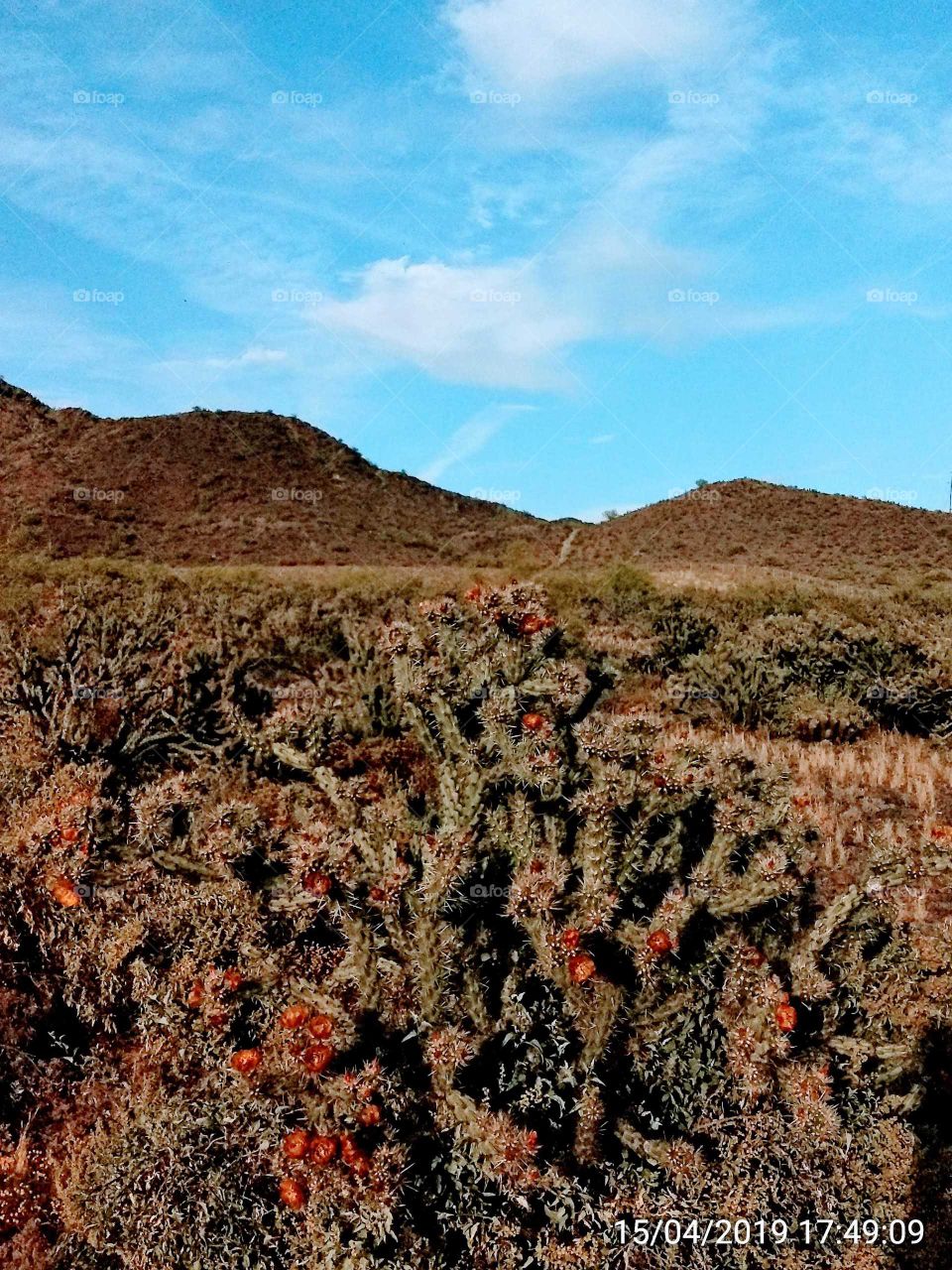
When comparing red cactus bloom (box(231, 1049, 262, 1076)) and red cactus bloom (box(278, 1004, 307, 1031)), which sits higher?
red cactus bloom (box(278, 1004, 307, 1031))

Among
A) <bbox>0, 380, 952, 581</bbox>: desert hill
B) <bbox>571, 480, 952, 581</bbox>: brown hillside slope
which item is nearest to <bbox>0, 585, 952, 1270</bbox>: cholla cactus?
<bbox>0, 380, 952, 581</bbox>: desert hill

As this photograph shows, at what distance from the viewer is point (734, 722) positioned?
970 cm

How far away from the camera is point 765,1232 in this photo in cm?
347

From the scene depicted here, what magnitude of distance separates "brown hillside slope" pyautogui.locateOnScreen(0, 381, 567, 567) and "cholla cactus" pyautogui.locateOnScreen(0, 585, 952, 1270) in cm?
2540

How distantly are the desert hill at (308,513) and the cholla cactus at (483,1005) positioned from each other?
2671 centimetres

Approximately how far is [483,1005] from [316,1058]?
0.61 m

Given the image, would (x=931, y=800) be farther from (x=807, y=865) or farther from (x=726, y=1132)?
(x=726, y=1132)

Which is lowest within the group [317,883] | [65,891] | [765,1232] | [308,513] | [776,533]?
[765,1232]

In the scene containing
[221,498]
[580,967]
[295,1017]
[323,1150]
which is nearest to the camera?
[323,1150]

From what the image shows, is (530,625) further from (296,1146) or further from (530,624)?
(296,1146)

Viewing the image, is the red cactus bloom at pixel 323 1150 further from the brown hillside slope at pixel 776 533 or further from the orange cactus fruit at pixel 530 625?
the brown hillside slope at pixel 776 533

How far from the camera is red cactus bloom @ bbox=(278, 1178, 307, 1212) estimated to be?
3.17 m

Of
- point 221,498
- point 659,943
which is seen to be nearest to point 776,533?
point 221,498

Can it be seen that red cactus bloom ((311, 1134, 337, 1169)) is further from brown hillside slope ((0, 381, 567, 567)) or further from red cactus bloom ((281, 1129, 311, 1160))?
brown hillside slope ((0, 381, 567, 567))
